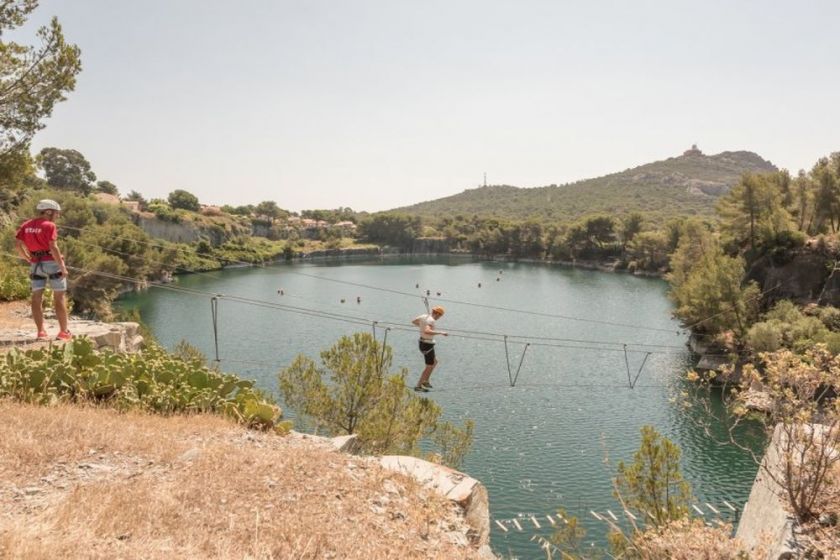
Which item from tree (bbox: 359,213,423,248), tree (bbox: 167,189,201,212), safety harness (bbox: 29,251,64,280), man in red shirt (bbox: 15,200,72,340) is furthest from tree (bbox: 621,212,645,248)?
safety harness (bbox: 29,251,64,280)

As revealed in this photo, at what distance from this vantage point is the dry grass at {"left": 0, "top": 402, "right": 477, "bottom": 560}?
5707 mm

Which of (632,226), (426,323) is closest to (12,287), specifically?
(426,323)

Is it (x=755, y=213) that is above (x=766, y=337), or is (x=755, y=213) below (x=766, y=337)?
above

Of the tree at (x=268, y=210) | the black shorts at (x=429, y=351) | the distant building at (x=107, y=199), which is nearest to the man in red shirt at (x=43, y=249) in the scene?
the black shorts at (x=429, y=351)

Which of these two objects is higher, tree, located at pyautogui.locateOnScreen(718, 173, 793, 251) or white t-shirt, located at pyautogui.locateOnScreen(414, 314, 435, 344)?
tree, located at pyautogui.locateOnScreen(718, 173, 793, 251)

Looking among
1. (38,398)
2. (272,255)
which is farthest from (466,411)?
(272,255)

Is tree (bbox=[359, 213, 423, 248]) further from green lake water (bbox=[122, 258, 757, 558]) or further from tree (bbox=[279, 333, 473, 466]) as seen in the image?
tree (bbox=[279, 333, 473, 466])

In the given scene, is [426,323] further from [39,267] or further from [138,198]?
[138,198]

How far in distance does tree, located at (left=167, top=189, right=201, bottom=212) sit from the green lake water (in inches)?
2081

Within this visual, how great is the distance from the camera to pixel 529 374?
4469 cm

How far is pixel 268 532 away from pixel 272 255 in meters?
135

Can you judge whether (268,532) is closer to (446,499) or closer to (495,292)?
(446,499)

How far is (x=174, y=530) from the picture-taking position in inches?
237

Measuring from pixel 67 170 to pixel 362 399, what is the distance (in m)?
131
